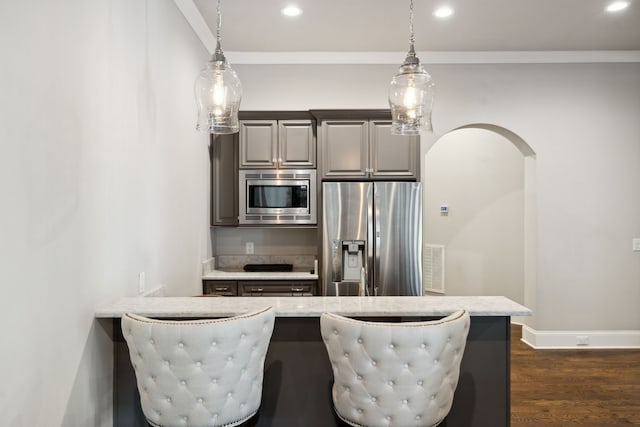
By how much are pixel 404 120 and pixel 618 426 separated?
254 cm

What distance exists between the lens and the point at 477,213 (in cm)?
583

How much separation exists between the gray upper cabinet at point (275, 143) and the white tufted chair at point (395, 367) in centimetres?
276

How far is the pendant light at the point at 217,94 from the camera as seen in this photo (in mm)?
2145

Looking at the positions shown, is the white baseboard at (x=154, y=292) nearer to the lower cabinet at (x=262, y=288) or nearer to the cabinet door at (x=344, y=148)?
the lower cabinet at (x=262, y=288)

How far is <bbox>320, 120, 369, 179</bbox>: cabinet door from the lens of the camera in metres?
4.14

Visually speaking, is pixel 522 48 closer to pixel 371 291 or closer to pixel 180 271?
pixel 371 291

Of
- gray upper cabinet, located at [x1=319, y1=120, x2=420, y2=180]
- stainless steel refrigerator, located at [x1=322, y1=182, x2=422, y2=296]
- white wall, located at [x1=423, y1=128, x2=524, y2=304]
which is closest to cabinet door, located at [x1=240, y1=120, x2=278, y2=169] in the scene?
gray upper cabinet, located at [x1=319, y1=120, x2=420, y2=180]

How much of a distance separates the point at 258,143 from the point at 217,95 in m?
2.09

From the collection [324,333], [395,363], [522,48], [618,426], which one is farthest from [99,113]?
[522,48]

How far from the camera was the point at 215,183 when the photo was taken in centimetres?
428

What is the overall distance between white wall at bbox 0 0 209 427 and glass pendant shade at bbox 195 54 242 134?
44 cm

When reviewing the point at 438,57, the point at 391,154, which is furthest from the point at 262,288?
the point at 438,57

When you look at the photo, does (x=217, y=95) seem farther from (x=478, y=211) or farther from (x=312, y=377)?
(x=478, y=211)

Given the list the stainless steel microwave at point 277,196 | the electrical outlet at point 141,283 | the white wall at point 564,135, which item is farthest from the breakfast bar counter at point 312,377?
the white wall at point 564,135
